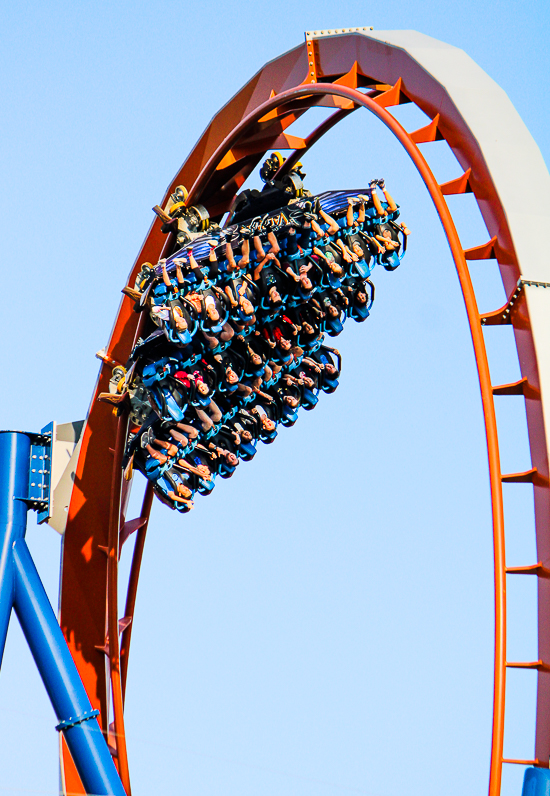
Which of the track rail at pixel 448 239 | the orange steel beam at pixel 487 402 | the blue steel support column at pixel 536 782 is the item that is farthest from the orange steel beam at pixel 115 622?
the blue steel support column at pixel 536 782

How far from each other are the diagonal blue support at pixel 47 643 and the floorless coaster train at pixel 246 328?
0.05 ft

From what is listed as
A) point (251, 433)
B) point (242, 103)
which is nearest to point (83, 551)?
point (251, 433)

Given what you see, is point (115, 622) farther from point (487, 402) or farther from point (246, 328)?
point (487, 402)

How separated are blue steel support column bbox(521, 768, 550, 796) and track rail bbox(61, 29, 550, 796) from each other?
0.10 m

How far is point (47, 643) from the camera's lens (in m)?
9.28

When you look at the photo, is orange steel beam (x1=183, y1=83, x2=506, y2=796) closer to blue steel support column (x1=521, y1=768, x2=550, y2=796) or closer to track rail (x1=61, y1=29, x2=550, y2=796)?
track rail (x1=61, y1=29, x2=550, y2=796)

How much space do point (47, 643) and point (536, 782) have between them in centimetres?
457

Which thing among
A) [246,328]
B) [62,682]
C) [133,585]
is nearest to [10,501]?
[62,682]

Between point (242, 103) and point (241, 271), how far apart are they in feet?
6.38

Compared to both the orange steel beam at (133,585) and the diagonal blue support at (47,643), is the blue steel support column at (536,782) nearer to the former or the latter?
the diagonal blue support at (47,643)

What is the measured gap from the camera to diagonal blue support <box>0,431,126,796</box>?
9.02 metres

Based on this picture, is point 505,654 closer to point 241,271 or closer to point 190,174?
point 241,271

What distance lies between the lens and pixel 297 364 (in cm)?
1021

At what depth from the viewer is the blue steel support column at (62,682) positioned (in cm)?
897
